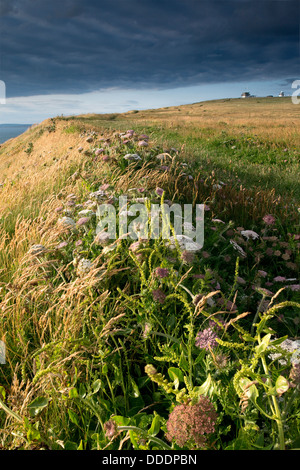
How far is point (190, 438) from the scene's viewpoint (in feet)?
4.04

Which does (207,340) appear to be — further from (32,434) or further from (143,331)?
(32,434)

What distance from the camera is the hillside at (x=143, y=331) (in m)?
1.33

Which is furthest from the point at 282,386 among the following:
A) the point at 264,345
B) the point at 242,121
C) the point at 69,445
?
the point at 242,121

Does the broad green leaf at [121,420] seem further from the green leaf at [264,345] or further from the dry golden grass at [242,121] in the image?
the dry golden grass at [242,121]

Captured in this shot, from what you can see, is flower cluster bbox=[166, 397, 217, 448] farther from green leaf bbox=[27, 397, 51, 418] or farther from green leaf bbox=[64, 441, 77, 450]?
green leaf bbox=[27, 397, 51, 418]

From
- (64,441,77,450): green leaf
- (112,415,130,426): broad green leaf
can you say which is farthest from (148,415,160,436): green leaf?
(64,441,77,450): green leaf

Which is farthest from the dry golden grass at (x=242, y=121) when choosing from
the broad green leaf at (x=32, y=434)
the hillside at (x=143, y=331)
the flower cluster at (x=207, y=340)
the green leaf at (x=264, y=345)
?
the broad green leaf at (x=32, y=434)

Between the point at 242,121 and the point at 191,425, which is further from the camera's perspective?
the point at 242,121

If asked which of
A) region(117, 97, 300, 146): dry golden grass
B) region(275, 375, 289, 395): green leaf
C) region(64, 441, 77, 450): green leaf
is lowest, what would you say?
region(64, 441, 77, 450): green leaf

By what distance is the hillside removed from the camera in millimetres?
1329

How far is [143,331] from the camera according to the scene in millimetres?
1936

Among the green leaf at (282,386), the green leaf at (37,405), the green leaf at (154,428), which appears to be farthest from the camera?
the green leaf at (37,405)

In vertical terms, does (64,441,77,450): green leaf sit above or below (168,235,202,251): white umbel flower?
below
